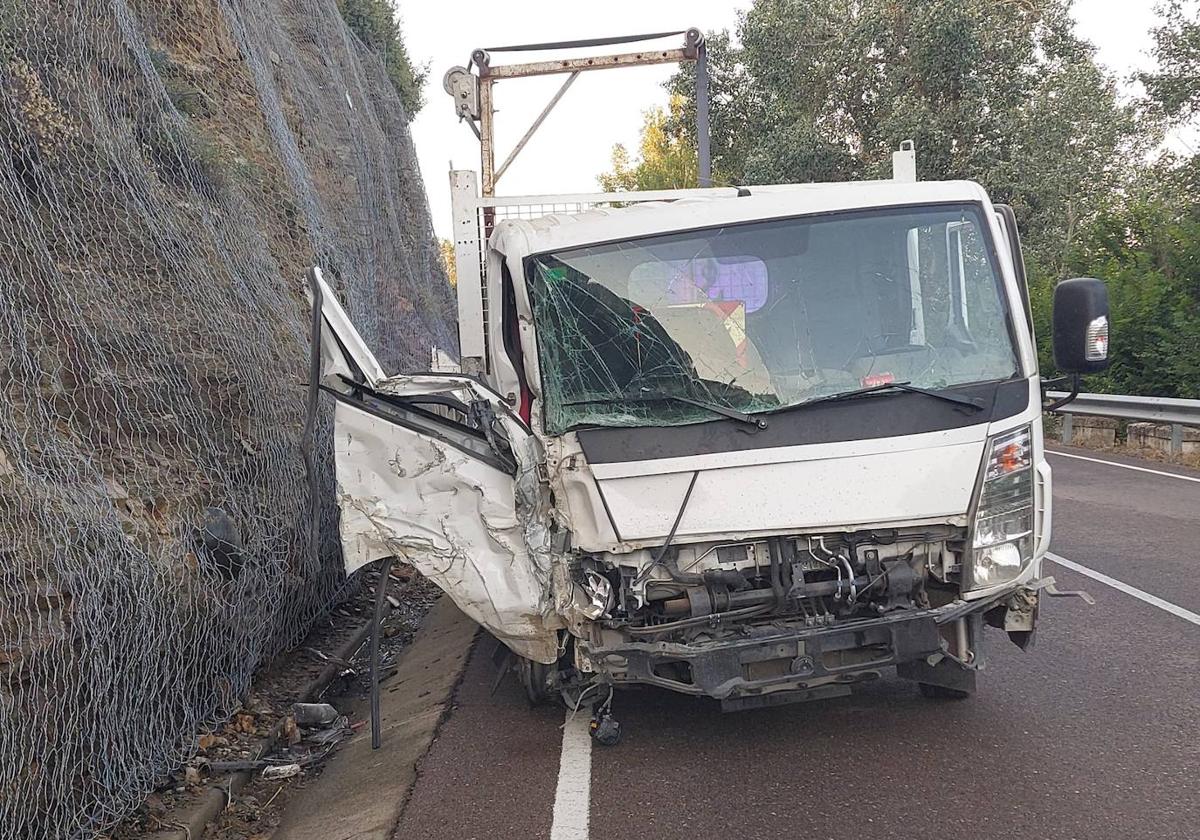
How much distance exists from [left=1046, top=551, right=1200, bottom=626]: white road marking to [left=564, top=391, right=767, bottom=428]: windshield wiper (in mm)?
3422

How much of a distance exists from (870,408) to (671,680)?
1422mm

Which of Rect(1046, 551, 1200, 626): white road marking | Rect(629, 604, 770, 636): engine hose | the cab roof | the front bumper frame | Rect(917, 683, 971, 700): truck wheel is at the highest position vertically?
the cab roof

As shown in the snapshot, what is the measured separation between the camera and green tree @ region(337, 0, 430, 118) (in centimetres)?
1889

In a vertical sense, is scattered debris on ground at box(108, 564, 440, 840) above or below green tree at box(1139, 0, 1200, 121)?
below

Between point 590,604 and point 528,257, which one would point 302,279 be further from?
point 590,604

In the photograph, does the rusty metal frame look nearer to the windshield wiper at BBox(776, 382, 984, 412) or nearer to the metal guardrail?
the windshield wiper at BBox(776, 382, 984, 412)

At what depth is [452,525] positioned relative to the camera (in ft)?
16.1

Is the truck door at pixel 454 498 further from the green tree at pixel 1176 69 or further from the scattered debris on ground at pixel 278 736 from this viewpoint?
the green tree at pixel 1176 69

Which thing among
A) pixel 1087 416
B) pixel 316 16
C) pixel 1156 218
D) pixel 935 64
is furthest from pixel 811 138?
pixel 316 16

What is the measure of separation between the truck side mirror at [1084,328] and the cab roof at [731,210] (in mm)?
597

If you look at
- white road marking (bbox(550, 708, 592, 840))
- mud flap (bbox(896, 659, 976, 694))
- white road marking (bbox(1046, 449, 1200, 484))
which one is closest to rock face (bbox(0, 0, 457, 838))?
white road marking (bbox(550, 708, 592, 840))

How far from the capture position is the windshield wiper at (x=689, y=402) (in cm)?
459

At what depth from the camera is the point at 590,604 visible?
462 centimetres

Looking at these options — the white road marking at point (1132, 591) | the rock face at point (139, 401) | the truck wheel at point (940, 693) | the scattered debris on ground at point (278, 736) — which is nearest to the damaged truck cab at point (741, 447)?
the truck wheel at point (940, 693)
